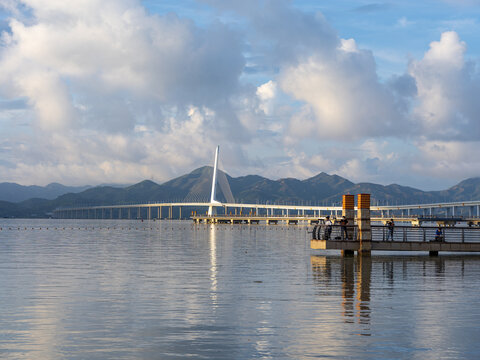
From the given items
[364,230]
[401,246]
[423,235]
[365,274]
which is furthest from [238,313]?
[423,235]

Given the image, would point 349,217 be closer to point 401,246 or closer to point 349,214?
point 349,214

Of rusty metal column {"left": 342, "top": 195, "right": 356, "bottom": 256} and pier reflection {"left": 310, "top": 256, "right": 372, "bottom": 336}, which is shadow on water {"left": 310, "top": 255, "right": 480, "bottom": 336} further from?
rusty metal column {"left": 342, "top": 195, "right": 356, "bottom": 256}

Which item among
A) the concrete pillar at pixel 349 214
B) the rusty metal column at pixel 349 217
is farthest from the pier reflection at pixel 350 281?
the concrete pillar at pixel 349 214

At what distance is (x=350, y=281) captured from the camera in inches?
1031

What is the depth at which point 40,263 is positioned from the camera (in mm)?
35625

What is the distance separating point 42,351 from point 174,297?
8.31 m

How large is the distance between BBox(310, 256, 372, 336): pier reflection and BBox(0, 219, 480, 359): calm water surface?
0.18ft

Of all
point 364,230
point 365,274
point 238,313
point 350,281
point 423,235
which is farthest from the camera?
point 423,235

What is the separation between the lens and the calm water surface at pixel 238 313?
13195 mm

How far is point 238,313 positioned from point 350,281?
9.64 metres

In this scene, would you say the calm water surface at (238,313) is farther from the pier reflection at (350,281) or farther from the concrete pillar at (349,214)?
the concrete pillar at (349,214)

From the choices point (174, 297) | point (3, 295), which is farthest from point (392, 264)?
point (3, 295)

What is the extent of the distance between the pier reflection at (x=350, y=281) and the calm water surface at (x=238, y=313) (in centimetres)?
6

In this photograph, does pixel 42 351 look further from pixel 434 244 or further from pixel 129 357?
pixel 434 244
